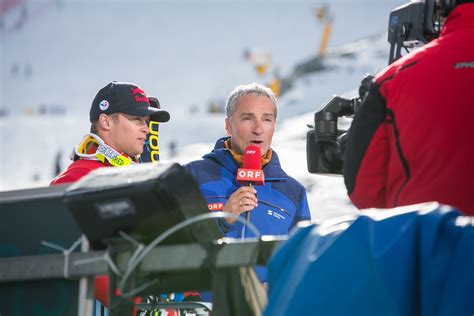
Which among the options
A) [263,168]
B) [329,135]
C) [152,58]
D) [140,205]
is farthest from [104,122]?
[152,58]

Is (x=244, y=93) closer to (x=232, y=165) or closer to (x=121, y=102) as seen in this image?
(x=232, y=165)

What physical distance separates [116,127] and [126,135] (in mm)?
64

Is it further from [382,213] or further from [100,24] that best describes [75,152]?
[100,24]

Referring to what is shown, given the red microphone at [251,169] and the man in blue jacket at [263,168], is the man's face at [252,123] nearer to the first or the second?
the man in blue jacket at [263,168]

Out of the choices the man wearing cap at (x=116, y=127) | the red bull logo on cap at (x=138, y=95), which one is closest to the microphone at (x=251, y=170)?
the man wearing cap at (x=116, y=127)

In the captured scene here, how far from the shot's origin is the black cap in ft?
14.7

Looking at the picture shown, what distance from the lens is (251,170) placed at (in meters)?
4.07

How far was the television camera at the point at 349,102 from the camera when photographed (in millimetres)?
3500

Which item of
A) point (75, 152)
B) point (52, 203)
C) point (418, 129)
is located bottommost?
point (75, 152)

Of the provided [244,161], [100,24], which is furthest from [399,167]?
[100,24]

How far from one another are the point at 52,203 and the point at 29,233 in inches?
4.6

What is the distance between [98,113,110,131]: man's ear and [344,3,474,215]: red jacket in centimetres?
185

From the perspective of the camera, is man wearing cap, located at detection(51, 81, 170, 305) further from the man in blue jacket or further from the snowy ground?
the snowy ground

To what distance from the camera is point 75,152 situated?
173 inches
